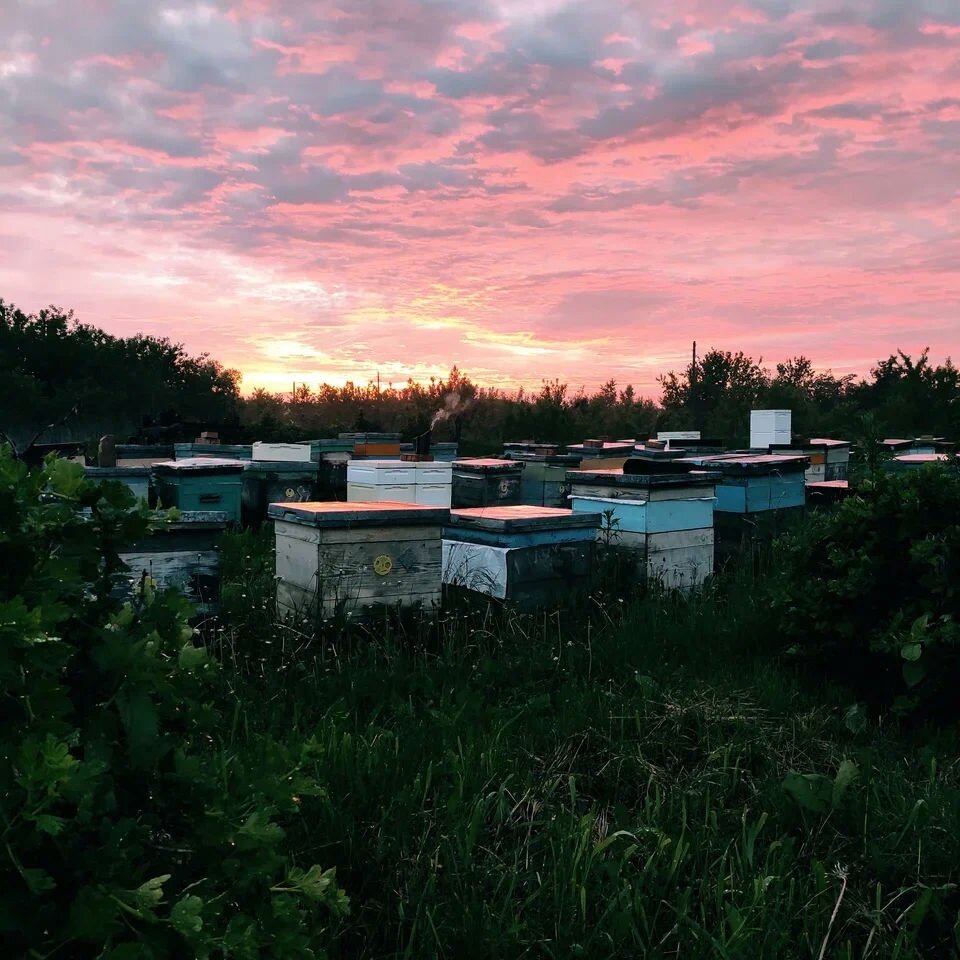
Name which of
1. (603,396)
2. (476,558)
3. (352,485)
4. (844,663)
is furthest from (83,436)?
(844,663)

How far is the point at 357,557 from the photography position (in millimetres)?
4883

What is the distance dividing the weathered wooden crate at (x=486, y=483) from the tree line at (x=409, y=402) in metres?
11.3

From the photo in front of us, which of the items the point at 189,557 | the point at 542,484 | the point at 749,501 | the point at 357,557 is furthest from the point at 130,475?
the point at 749,501

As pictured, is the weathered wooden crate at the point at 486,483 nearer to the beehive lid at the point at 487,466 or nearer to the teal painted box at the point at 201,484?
the beehive lid at the point at 487,466

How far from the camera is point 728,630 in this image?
16.7ft

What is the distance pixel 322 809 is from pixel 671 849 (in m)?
1.17

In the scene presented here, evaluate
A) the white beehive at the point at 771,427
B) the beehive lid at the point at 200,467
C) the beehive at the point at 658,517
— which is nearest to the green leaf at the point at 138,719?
the beehive at the point at 658,517

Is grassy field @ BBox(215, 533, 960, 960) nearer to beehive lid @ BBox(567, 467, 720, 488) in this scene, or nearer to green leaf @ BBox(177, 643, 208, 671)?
green leaf @ BBox(177, 643, 208, 671)

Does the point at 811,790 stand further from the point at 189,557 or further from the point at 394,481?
the point at 394,481

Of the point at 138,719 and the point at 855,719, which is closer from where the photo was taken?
the point at 138,719

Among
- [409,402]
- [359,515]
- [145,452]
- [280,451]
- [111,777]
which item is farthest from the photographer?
[409,402]

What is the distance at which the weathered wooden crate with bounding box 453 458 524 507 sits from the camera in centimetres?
966

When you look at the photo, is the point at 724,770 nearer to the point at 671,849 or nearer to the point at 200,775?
the point at 671,849

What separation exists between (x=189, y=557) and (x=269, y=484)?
19.4ft
